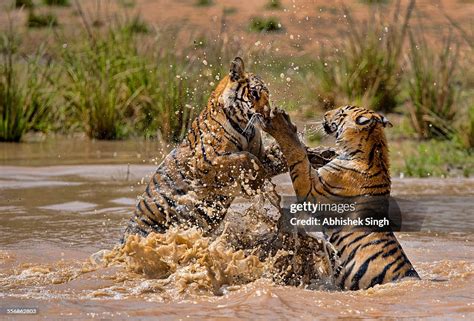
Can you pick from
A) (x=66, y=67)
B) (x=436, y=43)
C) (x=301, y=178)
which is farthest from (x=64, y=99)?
(x=301, y=178)

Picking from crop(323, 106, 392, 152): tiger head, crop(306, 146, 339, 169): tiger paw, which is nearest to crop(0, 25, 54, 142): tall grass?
crop(306, 146, 339, 169): tiger paw

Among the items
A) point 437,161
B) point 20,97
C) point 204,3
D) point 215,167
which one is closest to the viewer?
point 215,167

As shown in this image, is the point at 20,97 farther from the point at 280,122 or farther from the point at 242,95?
the point at 280,122

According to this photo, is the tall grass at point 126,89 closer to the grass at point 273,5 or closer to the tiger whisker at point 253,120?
the tiger whisker at point 253,120

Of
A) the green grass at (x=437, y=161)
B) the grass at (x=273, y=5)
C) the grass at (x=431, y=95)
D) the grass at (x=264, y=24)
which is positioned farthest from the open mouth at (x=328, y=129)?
the grass at (x=273, y=5)

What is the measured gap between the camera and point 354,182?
6.53 m

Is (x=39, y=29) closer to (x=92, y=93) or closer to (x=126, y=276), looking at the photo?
(x=92, y=93)

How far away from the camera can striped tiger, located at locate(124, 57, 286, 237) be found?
724 cm

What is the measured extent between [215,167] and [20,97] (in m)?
7.06

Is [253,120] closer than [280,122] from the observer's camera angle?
No

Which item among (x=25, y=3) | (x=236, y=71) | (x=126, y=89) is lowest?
(x=126, y=89)

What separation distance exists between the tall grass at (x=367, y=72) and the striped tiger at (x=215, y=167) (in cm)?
694

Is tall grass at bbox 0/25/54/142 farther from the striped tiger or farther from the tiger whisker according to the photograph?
the tiger whisker

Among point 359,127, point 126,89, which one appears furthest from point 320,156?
point 126,89
